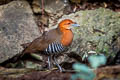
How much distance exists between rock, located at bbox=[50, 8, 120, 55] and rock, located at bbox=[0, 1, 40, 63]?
1.13 metres

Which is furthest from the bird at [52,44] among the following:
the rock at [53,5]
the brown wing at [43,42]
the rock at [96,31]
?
the rock at [53,5]

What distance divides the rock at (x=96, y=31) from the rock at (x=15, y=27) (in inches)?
44.7

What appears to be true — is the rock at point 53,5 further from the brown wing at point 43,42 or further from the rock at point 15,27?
the brown wing at point 43,42

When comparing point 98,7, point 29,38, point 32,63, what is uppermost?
point 98,7

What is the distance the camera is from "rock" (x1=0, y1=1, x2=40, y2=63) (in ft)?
25.6

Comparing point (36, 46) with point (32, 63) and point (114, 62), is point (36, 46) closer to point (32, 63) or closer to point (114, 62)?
point (32, 63)

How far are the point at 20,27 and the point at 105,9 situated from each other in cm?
238

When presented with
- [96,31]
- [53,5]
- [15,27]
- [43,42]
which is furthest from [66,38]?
[53,5]

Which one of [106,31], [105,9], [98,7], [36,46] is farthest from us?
[98,7]

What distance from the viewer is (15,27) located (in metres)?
8.27

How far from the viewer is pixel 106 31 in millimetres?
7898

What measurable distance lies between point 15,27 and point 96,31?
2.15 meters

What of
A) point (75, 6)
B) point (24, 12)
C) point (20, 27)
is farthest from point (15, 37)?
point (75, 6)

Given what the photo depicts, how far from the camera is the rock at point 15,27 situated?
780 cm
